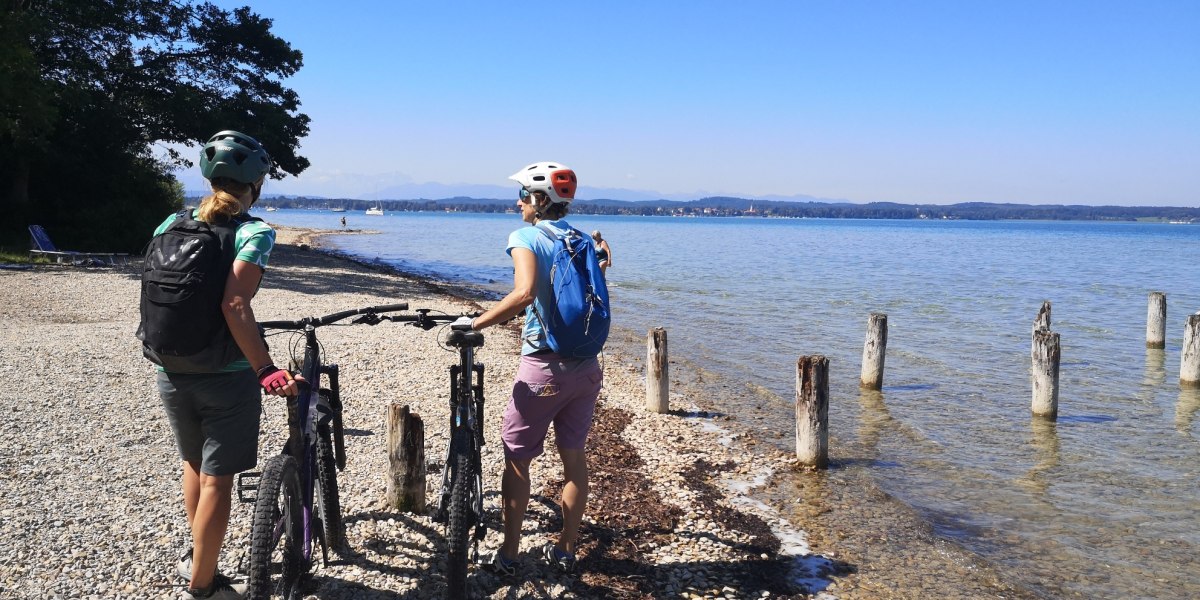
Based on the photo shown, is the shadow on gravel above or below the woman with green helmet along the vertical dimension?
below

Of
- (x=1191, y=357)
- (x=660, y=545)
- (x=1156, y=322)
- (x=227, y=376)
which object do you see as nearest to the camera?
(x=227, y=376)

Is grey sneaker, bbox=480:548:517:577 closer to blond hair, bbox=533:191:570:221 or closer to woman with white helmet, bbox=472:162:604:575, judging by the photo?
woman with white helmet, bbox=472:162:604:575

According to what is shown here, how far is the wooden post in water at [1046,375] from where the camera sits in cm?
1162

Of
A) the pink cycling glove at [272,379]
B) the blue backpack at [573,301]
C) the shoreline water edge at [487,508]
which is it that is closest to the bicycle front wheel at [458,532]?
the shoreline water edge at [487,508]

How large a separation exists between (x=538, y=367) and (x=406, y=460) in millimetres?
1887

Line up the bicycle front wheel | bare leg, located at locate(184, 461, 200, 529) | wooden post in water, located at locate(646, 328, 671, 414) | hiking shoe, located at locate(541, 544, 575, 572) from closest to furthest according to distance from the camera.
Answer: bare leg, located at locate(184, 461, 200, 529)
the bicycle front wheel
hiking shoe, located at locate(541, 544, 575, 572)
wooden post in water, located at locate(646, 328, 671, 414)

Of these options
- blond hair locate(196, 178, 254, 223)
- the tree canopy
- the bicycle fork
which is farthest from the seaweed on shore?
the tree canopy

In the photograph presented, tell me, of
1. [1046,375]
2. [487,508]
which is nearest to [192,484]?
[487,508]

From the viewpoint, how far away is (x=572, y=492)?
473 cm

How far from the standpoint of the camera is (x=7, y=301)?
51.1 feet

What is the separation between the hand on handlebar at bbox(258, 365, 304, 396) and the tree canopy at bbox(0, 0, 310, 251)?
24.9m

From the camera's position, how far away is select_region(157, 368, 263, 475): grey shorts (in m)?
3.52

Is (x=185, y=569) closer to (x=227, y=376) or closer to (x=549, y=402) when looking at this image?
(x=227, y=376)

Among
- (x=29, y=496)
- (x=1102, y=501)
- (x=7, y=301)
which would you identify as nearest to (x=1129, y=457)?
(x=1102, y=501)
